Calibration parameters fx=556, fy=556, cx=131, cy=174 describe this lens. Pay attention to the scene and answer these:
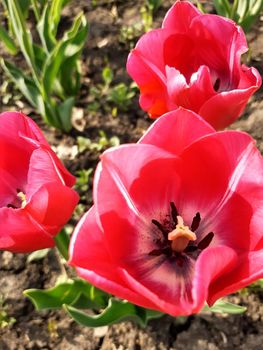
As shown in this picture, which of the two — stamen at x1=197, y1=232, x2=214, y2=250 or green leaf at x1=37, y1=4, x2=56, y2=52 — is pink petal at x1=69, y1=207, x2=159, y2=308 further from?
green leaf at x1=37, y1=4, x2=56, y2=52

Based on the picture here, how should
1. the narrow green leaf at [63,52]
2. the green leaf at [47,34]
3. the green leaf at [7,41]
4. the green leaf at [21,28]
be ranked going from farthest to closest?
the green leaf at [7,41], the green leaf at [47,34], the narrow green leaf at [63,52], the green leaf at [21,28]

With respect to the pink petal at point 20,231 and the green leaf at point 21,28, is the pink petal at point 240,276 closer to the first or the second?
the pink petal at point 20,231

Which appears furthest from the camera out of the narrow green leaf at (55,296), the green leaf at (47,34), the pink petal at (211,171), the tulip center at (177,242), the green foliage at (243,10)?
the green foliage at (243,10)

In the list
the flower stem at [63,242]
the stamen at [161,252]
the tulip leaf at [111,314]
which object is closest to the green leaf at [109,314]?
the tulip leaf at [111,314]

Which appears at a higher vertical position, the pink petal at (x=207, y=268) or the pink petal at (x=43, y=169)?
the pink petal at (x=43, y=169)

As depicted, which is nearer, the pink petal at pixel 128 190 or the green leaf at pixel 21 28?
the pink petal at pixel 128 190

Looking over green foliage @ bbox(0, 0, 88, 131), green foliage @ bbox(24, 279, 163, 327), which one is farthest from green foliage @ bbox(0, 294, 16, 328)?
green foliage @ bbox(0, 0, 88, 131)

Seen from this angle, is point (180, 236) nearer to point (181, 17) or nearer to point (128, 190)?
point (128, 190)

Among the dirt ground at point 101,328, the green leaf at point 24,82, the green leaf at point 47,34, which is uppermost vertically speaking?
the green leaf at point 47,34

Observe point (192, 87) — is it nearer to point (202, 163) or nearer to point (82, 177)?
point (202, 163)
